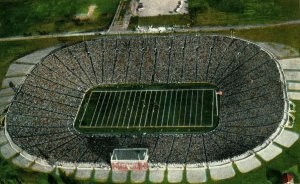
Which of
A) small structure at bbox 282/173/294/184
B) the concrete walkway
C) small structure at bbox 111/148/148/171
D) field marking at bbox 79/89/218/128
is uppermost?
the concrete walkway

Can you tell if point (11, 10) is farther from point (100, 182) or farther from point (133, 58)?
point (100, 182)

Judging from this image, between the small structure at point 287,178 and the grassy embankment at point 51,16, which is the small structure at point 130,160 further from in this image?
the grassy embankment at point 51,16

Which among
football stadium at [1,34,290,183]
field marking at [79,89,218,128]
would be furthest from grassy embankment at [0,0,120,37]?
field marking at [79,89,218,128]

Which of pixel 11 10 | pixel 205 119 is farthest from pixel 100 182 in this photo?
pixel 11 10

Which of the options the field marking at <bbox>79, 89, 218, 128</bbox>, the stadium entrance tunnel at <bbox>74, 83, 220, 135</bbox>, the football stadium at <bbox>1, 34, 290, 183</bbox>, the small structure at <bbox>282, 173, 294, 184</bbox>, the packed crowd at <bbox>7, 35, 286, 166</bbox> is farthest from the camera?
the field marking at <bbox>79, 89, 218, 128</bbox>

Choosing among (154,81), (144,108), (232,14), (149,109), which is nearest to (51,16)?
(154,81)

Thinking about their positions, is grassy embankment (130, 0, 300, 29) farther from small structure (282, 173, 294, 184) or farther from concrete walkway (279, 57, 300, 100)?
small structure (282, 173, 294, 184)
